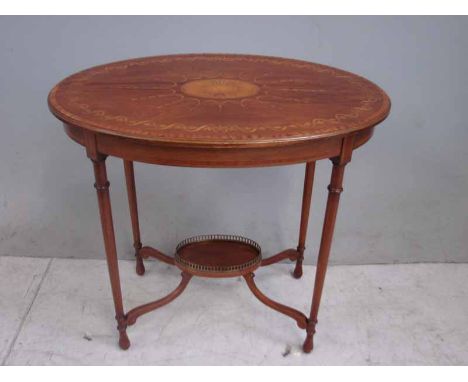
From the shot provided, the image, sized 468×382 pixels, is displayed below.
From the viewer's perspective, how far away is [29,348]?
2275 mm

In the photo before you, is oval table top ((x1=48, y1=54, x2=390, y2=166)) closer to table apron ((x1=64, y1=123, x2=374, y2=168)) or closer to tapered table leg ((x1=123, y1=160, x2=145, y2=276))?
table apron ((x1=64, y1=123, x2=374, y2=168))

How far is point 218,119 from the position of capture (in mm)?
1677

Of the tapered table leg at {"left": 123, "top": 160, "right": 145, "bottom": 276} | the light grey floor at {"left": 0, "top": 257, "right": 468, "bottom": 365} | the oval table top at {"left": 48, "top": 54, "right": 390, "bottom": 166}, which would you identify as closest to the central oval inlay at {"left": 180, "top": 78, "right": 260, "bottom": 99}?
the oval table top at {"left": 48, "top": 54, "right": 390, "bottom": 166}

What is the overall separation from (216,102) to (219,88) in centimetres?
18

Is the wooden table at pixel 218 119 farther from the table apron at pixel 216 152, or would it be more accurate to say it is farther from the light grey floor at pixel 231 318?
the light grey floor at pixel 231 318

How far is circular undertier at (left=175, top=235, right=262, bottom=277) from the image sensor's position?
2301 mm

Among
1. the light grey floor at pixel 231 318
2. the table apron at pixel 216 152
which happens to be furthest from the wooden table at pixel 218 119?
the light grey floor at pixel 231 318

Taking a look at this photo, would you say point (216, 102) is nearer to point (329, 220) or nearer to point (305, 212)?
point (329, 220)

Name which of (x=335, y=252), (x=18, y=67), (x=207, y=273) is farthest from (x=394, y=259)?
(x=18, y=67)

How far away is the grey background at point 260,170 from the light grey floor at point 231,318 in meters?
0.17

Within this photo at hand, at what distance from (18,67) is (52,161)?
0.50 meters

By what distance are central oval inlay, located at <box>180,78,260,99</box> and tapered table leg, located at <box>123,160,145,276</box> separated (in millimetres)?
614

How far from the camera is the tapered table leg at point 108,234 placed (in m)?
1.82

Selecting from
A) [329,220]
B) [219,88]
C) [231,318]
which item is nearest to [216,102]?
[219,88]
